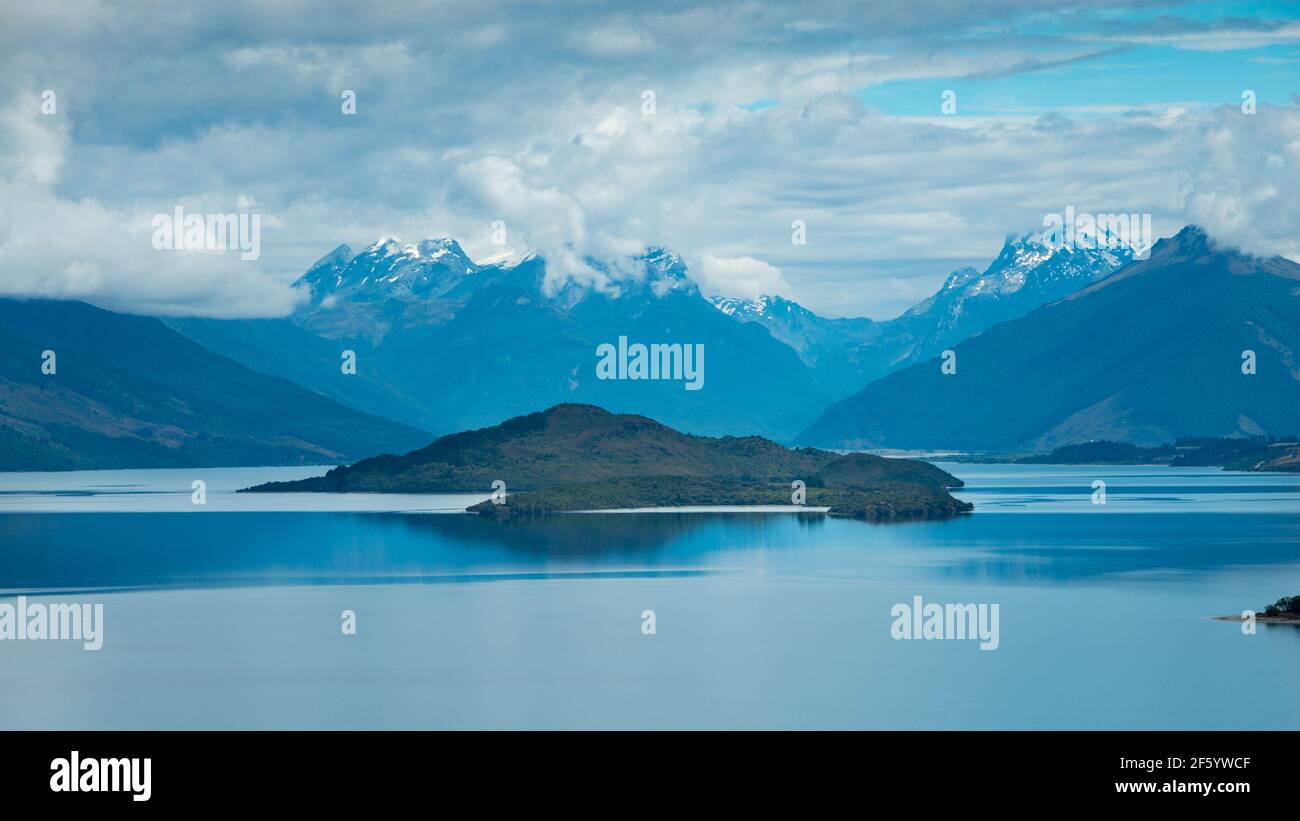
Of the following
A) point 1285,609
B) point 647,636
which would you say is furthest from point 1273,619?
point 647,636

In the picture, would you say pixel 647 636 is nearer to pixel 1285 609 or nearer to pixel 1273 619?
pixel 1273 619

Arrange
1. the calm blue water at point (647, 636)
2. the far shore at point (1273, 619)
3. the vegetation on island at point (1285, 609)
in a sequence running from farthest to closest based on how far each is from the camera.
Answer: the vegetation on island at point (1285, 609)
the far shore at point (1273, 619)
the calm blue water at point (647, 636)

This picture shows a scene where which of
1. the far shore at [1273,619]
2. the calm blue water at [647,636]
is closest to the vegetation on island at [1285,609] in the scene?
the far shore at [1273,619]

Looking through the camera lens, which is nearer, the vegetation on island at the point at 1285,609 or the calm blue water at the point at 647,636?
the calm blue water at the point at 647,636

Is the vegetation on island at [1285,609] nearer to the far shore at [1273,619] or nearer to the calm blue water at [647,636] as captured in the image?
the far shore at [1273,619]

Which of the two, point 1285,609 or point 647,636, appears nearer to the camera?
point 647,636

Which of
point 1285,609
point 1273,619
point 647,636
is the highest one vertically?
point 1285,609

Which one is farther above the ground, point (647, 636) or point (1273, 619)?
point (1273, 619)

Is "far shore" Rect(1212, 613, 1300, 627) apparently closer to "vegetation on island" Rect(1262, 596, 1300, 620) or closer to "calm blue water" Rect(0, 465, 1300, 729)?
"vegetation on island" Rect(1262, 596, 1300, 620)
